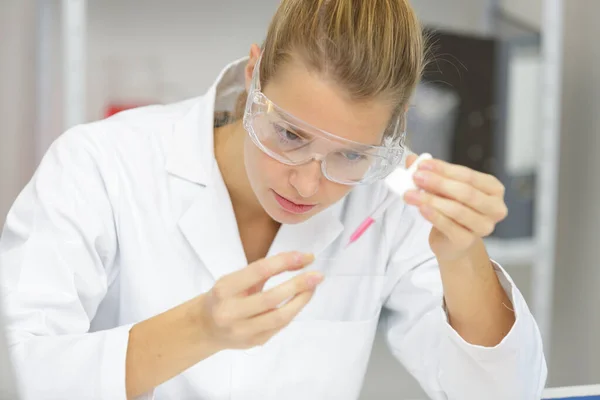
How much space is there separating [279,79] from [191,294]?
16.0 inches

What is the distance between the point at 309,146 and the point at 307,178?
0.05 metres

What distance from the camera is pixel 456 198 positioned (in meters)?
0.91

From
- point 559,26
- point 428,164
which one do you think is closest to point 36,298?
point 428,164

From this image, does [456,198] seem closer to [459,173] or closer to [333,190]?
[459,173]

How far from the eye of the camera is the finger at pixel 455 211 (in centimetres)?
90

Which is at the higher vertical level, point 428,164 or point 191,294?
point 428,164

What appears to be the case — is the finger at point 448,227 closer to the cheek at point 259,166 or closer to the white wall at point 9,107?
the cheek at point 259,166

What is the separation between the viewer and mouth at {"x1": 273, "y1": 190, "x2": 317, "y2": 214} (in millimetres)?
1113

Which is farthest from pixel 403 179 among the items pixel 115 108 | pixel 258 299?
pixel 115 108

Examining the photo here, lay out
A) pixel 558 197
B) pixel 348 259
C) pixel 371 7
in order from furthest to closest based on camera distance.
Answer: pixel 558 197 < pixel 348 259 < pixel 371 7

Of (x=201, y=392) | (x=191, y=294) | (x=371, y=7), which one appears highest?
(x=371, y=7)

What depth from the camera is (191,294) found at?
4.04ft

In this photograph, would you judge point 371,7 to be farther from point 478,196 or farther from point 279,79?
point 478,196

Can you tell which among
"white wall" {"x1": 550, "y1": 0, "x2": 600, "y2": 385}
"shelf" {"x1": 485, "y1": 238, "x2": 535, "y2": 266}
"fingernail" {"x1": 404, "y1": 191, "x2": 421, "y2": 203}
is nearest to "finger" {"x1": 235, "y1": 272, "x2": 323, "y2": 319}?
Answer: "fingernail" {"x1": 404, "y1": 191, "x2": 421, "y2": 203}
